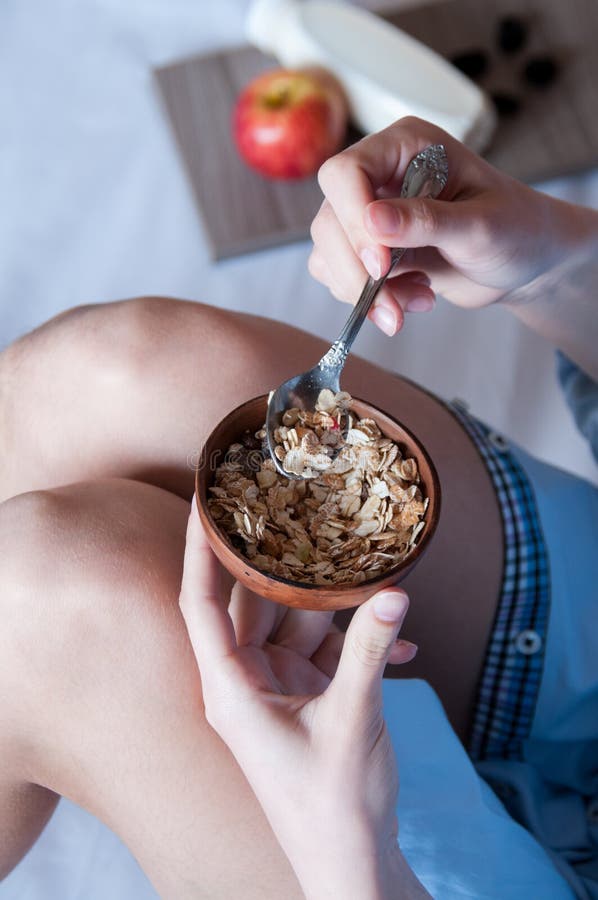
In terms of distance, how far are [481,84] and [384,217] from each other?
0.88m

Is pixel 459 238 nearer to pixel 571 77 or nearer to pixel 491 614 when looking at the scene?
pixel 491 614

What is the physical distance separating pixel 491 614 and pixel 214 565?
262mm

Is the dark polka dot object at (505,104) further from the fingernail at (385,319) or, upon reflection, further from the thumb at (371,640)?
the thumb at (371,640)

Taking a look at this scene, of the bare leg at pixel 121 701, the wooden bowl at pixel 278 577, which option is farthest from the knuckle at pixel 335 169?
the bare leg at pixel 121 701

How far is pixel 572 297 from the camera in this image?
2.36 feet

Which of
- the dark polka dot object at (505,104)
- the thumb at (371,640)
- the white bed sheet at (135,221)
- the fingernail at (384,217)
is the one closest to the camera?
the thumb at (371,640)

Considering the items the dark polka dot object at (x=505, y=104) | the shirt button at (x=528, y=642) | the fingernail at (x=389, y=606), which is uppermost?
the fingernail at (x=389, y=606)

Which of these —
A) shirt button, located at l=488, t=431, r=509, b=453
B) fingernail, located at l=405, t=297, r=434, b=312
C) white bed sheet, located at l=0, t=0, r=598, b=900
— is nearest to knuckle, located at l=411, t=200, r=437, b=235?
fingernail, located at l=405, t=297, r=434, b=312

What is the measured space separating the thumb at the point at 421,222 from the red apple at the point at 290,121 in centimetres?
64

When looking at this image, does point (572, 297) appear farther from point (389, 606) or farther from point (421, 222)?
point (389, 606)

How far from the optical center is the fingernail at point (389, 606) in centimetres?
→ 45

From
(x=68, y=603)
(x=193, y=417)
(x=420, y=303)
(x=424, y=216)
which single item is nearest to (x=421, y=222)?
(x=424, y=216)

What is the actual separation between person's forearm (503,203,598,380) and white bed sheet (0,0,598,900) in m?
0.36

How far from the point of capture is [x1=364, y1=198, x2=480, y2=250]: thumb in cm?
55
